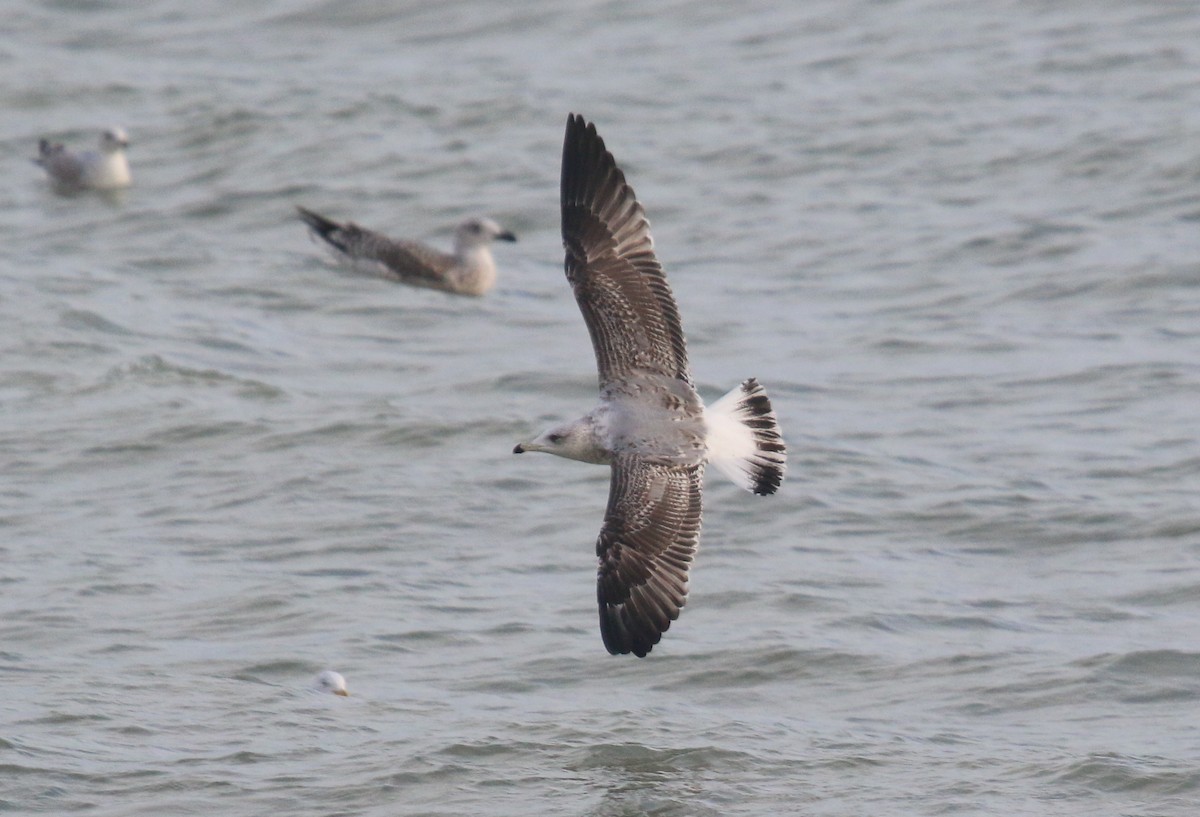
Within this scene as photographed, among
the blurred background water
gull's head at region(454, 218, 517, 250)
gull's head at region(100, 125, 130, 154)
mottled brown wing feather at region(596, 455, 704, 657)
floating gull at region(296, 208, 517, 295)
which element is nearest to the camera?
mottled brown wing feather at region(596, 455, 704, 657)

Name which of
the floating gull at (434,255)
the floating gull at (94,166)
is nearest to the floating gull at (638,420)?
the floating gull at (434,255)

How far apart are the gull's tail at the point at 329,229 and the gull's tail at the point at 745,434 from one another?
7039 mm

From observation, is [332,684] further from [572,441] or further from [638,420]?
[638,420]

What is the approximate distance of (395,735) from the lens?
23.3ft

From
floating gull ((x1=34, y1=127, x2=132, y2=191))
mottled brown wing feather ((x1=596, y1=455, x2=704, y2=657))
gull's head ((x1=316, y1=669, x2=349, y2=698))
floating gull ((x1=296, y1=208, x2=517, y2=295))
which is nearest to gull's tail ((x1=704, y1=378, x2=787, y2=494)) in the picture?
mottled brown wing feather ((x1=596, y1=455, x2=704, y2=657))

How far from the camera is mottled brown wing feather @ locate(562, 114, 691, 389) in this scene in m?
7.01

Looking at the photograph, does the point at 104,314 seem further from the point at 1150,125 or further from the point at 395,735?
the point at 1150,125

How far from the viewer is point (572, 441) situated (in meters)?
6.97

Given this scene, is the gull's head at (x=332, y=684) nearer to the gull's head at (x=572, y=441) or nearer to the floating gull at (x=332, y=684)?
the floating gull at (x=332, y=684)

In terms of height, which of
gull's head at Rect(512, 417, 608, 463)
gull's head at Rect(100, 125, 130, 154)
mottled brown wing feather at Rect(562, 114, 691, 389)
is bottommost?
gull's head at Rect(100, 125, 130, 154)

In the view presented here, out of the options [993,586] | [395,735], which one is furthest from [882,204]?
[395,735]

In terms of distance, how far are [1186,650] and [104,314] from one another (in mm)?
7332

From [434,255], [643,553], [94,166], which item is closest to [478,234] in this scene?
[434,255]

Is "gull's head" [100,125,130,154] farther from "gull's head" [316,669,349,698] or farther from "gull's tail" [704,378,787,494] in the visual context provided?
"gull's tail" [704,378,787,494]
